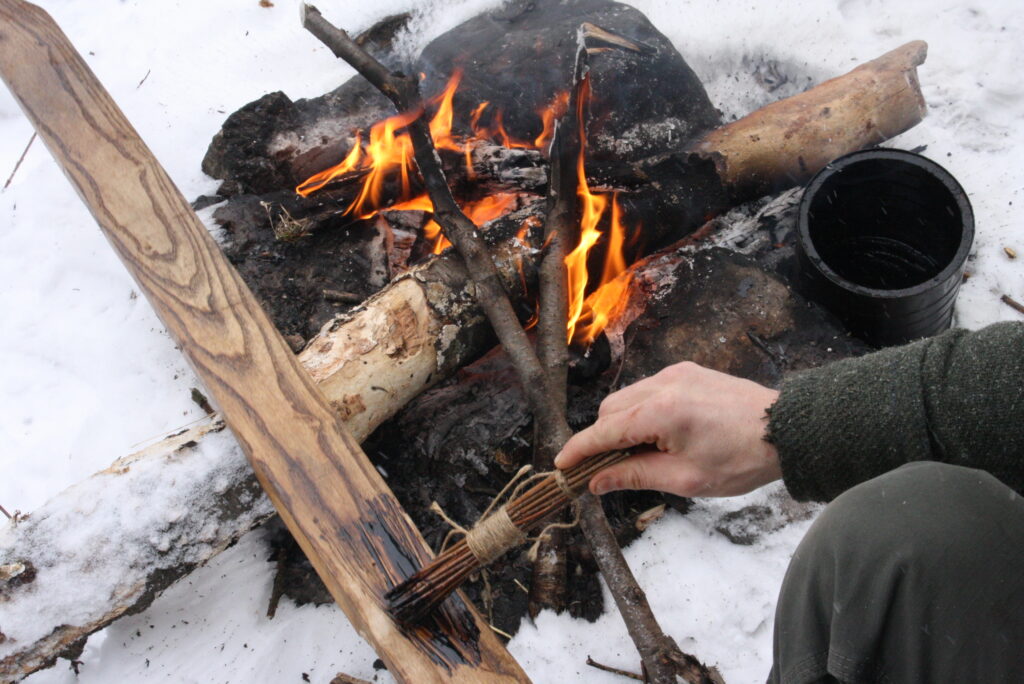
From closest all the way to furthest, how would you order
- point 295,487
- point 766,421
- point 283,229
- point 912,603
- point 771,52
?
point 912,603 < point 766,421 < point 295,487 < point 283,229 < point 771,52

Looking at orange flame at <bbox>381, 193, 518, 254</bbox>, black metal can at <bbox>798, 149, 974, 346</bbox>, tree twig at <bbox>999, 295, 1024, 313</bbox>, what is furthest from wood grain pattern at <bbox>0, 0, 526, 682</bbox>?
tree twig at <bbox>999, 295, 1024, 313</bbox>

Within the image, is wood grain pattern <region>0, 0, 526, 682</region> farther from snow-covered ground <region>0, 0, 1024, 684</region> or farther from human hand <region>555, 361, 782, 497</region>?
snow-covered ground <region>0, 0, 1024, 684</region>

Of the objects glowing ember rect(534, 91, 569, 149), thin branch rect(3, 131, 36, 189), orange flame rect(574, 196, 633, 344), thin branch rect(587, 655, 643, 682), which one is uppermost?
thin branch rect(3, 131, 36, 189)

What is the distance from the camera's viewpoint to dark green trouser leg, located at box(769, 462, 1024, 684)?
132cm

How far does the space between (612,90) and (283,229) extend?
84.9 inches

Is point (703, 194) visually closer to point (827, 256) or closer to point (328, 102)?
point (827, 256)

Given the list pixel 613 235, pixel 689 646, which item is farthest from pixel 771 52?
pixel 689 646

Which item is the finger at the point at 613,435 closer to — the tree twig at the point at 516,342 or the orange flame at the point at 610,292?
the tree twig at the point at 516,342

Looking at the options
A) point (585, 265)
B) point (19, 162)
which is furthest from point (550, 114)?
point (19, 162)

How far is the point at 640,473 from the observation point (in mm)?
1805

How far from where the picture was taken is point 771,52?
4973 mm

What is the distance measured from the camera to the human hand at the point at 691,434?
1.67 m

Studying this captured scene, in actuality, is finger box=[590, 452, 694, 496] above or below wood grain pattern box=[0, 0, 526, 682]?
below

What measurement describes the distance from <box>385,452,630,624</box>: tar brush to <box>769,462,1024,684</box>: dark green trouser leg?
23.1 inches
